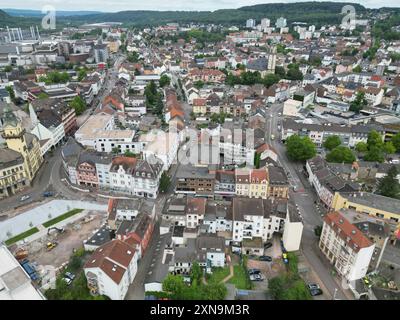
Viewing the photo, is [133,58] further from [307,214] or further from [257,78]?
[307,214]

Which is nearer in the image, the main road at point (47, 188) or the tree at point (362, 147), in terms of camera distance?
the main road at point (47, 188)

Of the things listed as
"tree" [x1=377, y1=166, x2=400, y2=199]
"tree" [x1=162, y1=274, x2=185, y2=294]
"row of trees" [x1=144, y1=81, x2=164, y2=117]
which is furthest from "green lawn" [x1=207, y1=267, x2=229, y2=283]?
"row of trees" [x1=144, y1=81, x2=164, y2=117]

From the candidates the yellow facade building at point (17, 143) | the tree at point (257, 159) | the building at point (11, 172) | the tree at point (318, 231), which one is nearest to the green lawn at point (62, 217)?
the building at point (11, 172)

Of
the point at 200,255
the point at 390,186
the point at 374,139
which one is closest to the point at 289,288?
the point at 200,255

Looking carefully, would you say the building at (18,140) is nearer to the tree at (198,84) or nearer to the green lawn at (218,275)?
the green lawn at (218,275)

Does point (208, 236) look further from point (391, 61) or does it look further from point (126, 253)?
point (391, 61)
